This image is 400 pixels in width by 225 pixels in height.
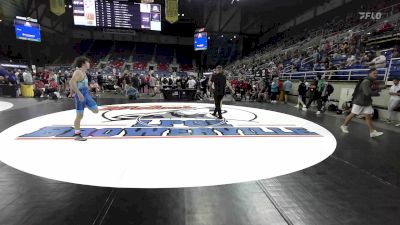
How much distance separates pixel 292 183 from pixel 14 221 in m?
2.65

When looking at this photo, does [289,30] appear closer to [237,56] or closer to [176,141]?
[237,56]

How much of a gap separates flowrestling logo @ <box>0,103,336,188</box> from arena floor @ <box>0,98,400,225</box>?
0.62 feet

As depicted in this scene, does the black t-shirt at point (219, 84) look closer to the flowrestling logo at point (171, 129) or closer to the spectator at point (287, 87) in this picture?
the flowrestling logo at point (171, 129)

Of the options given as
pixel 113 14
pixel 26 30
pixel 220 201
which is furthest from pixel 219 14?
pixel 220 201

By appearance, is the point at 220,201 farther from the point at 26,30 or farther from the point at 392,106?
the point at 26,30

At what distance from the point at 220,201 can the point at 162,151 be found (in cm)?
164

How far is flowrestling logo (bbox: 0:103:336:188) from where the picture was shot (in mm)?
2828

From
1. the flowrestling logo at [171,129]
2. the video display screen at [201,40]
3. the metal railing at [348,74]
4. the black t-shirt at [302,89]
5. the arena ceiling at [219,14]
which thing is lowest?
the flowrestling logo at [171,129]

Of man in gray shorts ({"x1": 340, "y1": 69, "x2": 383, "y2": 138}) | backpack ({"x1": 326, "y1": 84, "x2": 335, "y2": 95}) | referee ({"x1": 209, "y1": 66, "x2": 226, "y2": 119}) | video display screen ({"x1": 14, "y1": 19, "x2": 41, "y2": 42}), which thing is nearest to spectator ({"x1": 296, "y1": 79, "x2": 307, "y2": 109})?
backpack ({"x1": 326, "y1": 84, "x2": 335, "y2": 95})

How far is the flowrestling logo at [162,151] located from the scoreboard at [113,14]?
11.0 meters

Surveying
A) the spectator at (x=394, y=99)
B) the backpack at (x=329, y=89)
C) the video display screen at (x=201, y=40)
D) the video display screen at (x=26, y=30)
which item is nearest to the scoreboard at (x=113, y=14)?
the video display screen at (x=201, y=40)

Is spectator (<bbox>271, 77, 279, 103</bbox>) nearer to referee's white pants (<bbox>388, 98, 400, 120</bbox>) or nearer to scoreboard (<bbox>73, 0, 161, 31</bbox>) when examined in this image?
referee's white pants (<bbox>388, 98, 400, 120</bbox>)

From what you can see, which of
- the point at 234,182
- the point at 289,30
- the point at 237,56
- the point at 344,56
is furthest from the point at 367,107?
the point at 237,56

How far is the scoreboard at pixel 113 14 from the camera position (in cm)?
1470
